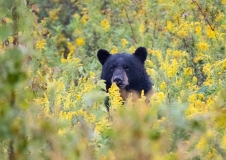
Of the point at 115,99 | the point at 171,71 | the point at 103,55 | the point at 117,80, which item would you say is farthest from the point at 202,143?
the point at 103,55

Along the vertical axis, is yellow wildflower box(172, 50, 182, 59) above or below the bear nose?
above

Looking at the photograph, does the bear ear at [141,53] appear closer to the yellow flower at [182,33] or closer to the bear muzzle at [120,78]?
the bear muzzle at [120,78]

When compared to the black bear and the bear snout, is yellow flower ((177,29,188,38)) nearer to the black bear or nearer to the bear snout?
the black bear

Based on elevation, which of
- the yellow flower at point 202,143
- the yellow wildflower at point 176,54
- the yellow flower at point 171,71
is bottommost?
the yellow flower at point 202,143

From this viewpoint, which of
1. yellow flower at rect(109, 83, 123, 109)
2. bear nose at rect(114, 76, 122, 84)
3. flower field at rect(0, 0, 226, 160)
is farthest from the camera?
bear nose at rect(114, 76, 122, 84)

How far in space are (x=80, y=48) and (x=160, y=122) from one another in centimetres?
677

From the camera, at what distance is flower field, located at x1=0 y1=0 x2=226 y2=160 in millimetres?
2664

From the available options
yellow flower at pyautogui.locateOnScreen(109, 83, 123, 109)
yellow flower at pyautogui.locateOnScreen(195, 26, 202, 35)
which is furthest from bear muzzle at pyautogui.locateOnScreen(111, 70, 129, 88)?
yellow flower at pyautogui.locateOnScreen(109, 83, 123, 109)

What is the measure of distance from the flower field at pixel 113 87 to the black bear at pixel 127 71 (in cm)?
16

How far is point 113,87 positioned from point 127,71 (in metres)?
2.75

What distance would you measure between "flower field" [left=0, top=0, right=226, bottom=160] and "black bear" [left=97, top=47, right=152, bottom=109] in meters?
0.16

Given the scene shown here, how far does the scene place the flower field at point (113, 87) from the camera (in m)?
2.66

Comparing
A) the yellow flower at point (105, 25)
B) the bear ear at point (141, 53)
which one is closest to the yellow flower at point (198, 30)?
the bear ear at point (141, 53)

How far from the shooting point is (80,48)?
1005 cm
